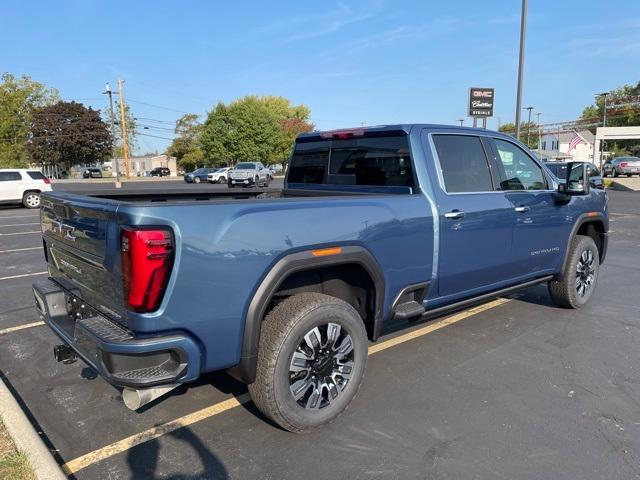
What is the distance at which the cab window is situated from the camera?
4.54 meters

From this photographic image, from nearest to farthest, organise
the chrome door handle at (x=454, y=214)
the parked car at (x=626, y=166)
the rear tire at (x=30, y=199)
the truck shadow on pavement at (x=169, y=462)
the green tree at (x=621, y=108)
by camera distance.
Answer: the truck shadow on pavement at (x=169, y=462) < the chrome door handle at (x=454, y=214) < the rear tire at (x=30, y=199) < the parked car at (x=626, y=166) < the green tree at (x=621, y=108)

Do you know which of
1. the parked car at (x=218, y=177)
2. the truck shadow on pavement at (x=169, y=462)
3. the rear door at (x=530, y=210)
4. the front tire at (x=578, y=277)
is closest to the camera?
the truck shadow on pavement at (x=169, y=462)

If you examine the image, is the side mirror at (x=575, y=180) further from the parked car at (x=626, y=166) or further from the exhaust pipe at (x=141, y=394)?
the parked car at (x=626, y=166)

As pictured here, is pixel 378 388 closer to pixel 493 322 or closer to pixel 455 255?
pixel 455 255

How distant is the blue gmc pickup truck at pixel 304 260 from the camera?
2428 mm

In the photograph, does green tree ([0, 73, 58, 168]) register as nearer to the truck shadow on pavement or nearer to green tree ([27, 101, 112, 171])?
green tree ([27, 101, 112, 171])

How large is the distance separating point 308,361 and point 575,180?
3409 mm

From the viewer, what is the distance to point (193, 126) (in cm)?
8250

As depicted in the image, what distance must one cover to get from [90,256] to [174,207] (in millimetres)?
711

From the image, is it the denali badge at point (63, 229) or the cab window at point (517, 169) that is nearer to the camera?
the denali badge at point (63, 229)

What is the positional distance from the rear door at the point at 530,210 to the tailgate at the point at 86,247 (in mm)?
3344

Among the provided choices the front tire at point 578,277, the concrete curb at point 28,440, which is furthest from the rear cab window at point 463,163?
the concrete curb at point 28,440

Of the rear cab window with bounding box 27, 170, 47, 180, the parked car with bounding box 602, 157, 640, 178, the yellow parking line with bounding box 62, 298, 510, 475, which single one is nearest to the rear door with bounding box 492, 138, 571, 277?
the yellow parking line with bounding box 62, 298, 510, 475

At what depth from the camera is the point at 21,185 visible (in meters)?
18.1
